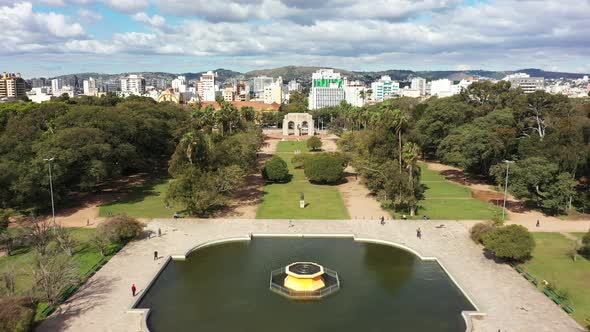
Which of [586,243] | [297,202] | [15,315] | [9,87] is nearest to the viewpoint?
[15,315]

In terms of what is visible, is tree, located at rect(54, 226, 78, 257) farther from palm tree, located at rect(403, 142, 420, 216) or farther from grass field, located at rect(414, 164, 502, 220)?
grass field, located at rect(414, 164, 502, 220)

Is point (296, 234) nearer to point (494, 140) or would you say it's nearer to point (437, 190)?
point (437, 190)

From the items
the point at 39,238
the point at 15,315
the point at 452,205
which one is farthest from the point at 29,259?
the point at 452,205

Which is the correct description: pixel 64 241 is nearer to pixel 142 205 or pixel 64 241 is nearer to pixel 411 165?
pixel 142 205

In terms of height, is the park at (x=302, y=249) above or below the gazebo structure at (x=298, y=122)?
below

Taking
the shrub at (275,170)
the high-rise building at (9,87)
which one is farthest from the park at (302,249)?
the high-rise building at (9,87)

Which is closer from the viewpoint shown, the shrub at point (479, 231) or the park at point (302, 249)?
the park at point (302, 249)

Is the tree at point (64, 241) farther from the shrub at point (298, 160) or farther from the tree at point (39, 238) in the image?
the shrub at point (298, 160)
